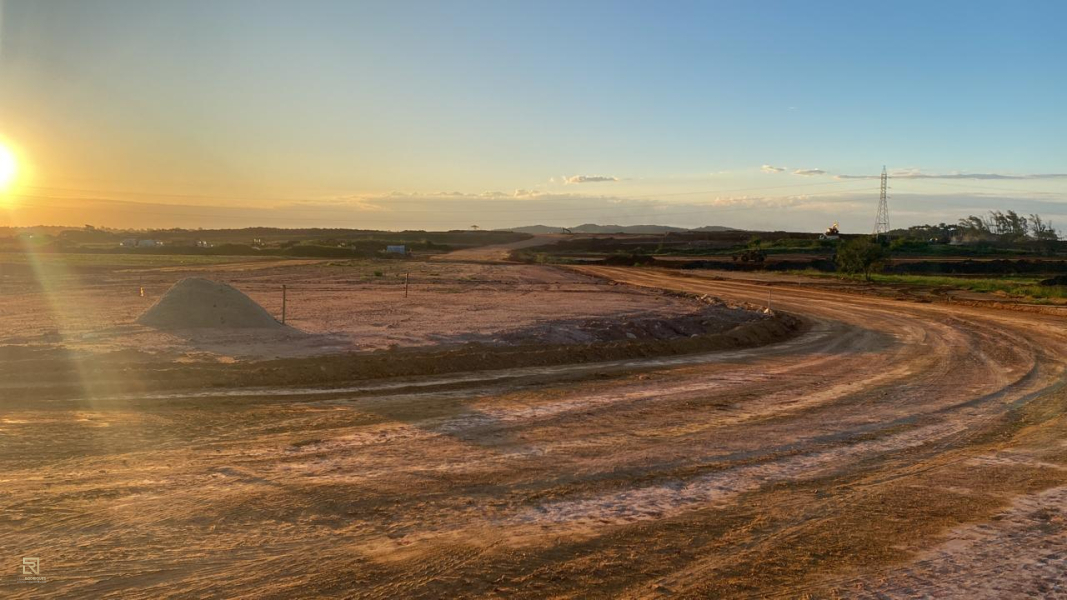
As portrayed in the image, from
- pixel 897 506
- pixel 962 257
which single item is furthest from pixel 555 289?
pixel 962 257

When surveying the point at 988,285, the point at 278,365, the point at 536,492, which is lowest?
the point at 536,492

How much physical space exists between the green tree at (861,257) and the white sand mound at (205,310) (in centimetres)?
4540

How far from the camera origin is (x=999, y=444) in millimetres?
9594

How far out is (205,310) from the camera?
1912 centimetres

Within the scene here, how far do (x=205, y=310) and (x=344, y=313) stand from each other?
609 cm

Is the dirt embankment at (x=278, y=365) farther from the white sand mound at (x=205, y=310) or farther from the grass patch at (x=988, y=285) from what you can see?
the grass patch at (x=988, y=285)

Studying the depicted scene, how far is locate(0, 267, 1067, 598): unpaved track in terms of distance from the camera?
5.41 metres

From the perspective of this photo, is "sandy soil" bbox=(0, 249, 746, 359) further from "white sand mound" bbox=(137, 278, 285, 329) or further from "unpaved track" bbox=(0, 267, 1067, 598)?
"unpaved track" bbox=(0, 267, 1067, 598)

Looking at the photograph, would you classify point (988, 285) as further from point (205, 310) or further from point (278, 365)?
point (278, 365)

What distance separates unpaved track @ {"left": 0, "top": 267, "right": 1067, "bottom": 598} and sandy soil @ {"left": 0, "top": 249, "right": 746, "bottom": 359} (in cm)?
547

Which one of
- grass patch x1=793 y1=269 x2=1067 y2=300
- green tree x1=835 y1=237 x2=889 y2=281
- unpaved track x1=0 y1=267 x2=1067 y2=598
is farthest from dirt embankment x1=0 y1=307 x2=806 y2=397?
green tree x1=835 y1=237 x2=889 y2=281

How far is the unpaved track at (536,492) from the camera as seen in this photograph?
5410 mm

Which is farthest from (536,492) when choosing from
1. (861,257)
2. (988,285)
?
(861,257)

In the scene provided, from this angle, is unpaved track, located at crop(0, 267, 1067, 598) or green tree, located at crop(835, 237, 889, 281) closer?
unpaved track, located at crop(0, 267, 1067, 598)
